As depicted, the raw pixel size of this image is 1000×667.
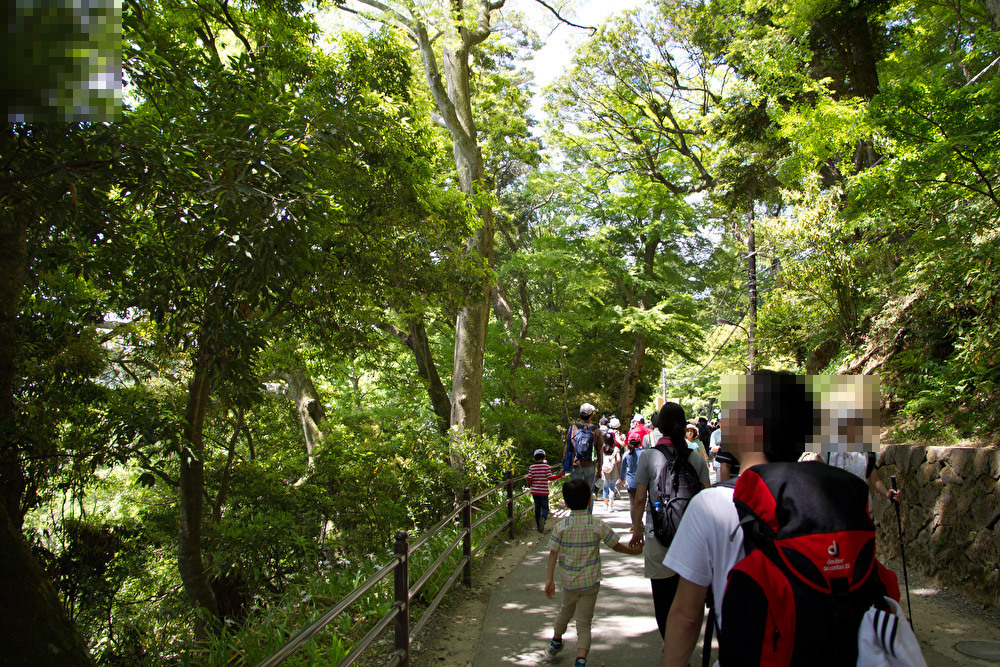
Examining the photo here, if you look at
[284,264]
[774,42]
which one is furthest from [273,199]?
[774,42]

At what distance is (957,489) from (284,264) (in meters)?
6.91

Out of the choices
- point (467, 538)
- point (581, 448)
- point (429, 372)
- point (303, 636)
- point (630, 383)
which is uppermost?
point (630, 383)

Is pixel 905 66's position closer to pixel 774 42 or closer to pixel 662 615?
pixel 774 42

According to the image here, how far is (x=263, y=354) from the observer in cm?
941

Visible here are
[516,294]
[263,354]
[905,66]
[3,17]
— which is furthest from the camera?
[516,294]

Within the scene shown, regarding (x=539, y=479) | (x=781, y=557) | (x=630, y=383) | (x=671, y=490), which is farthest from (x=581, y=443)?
(x=630, y=383)

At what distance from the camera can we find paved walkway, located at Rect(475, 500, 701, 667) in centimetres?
480

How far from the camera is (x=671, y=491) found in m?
4.22

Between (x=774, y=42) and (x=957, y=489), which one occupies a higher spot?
(x=774, y=42)

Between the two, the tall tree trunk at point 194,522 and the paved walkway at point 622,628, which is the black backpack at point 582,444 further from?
the tall tree trunk at point 194,522

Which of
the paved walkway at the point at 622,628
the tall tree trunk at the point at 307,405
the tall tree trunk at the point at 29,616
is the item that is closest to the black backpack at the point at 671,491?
the paved walkway at the point at 622,628

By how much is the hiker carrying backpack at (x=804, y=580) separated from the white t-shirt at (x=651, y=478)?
237 cm

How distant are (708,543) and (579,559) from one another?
2606mm

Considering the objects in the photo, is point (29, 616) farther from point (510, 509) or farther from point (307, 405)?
point (307, 405)
